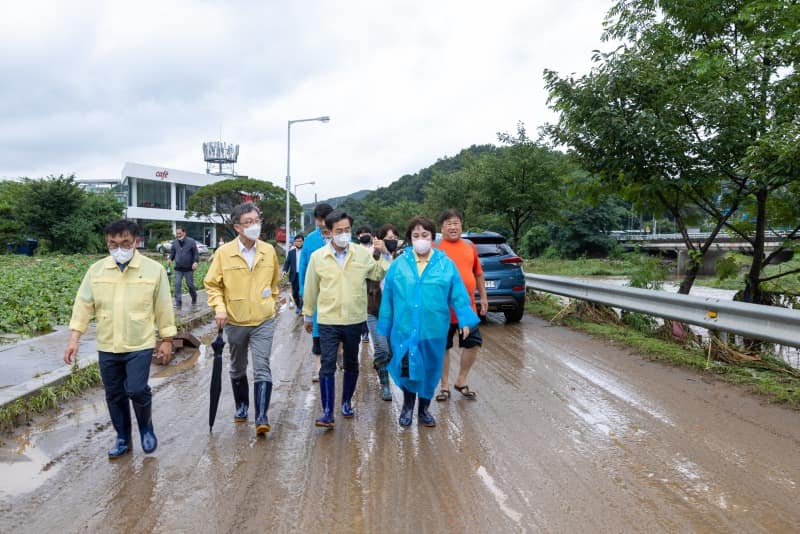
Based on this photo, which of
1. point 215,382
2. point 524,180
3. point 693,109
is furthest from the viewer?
point 524,180

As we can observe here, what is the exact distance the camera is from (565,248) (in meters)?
57.5

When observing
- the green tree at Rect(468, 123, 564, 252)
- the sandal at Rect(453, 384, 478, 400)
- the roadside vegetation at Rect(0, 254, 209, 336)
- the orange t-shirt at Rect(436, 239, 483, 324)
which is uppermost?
the green tree at Rect(468, 123, 564, 252)

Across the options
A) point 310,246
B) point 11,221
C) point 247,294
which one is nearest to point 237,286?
point 247,294

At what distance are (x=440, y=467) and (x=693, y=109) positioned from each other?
754 cm

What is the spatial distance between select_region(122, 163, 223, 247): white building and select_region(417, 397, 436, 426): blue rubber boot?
51.9 m

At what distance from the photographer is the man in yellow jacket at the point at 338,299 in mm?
4941

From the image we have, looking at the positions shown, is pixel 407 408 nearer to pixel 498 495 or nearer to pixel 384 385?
pixel 384 385

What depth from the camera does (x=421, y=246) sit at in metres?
5.02

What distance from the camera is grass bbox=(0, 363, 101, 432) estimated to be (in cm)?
497

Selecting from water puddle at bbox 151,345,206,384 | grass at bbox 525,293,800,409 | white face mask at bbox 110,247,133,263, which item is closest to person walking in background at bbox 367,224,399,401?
white face mask at bbox 110,247,133,263

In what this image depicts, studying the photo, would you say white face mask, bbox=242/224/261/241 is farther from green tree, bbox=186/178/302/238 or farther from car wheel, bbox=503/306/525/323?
green tree, bbox=186/178/302/238

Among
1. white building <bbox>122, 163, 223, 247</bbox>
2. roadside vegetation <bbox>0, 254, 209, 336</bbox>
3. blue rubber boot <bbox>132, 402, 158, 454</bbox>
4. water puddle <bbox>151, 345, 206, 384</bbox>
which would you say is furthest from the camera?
white building <bbox>122, 163, 223, 247</bbox>

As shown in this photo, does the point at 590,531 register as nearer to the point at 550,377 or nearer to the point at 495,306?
the point at 550,377

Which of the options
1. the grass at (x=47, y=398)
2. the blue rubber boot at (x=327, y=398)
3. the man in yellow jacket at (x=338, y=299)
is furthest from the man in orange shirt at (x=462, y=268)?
the grass at (x=47, y=398)
